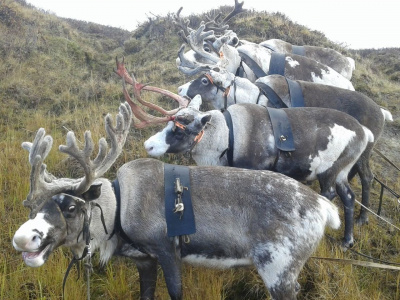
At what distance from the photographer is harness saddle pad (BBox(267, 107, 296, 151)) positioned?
4.38 metres

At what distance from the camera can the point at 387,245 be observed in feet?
15.9

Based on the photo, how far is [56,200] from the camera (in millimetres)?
2822

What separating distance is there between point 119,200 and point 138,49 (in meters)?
11.8

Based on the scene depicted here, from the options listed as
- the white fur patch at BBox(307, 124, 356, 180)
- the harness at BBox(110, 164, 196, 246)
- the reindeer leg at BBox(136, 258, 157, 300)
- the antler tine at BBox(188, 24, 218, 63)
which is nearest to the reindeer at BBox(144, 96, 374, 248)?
the white fur patch at BBox(307, 124, 356, 180)

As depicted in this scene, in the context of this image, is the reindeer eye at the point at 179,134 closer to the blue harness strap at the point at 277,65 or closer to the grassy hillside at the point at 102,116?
the grassy hillside at the point at 102,116

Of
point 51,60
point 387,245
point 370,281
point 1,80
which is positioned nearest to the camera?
point 370,281

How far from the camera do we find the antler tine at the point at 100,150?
2736mm

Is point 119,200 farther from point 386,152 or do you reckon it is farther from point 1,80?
point 1,80

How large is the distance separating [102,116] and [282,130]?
411 centimetres

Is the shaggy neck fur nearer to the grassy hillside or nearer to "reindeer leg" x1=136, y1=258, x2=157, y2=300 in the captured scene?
"reindeer leg" x1=136, y1=258, x2=157, y2=300

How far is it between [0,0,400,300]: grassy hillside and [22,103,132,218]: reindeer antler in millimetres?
1147

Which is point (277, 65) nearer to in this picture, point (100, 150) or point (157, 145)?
point (157, 145)

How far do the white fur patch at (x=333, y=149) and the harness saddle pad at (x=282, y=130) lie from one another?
380 millimetres

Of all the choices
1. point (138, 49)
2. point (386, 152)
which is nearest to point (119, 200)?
point (386, 152)
